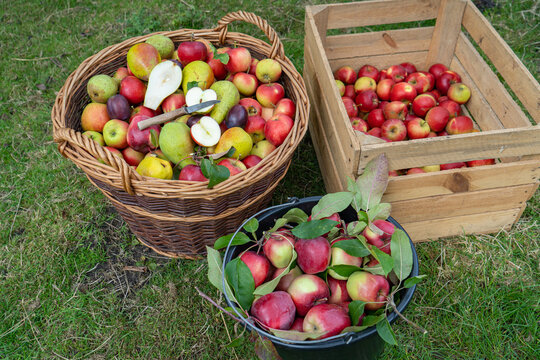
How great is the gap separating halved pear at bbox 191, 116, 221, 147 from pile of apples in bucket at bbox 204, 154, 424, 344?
0.47m

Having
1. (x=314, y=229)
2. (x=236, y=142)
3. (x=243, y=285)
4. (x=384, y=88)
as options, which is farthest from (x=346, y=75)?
(x=243, y=285)

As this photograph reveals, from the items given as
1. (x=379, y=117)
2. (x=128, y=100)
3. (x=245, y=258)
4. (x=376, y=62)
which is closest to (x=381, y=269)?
(x=245, y=258)

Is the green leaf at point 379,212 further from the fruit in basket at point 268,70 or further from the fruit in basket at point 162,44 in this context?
the fruit in basket at point 162,44

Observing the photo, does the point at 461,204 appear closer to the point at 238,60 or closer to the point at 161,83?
the point at 238,60

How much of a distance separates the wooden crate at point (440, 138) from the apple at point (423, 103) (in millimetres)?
251

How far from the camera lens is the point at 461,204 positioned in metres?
2.02

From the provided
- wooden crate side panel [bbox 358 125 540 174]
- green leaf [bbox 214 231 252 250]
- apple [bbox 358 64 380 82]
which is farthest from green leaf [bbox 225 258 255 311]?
apple [bbox 358 64 380 82]

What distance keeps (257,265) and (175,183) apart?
437mm

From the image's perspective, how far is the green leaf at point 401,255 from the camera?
1490 mm

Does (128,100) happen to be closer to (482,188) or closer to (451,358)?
(482,188)

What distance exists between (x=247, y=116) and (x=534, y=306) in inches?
60.3

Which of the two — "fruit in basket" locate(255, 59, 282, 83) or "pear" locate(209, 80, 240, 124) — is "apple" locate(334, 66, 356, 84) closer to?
"fruit in basket" locate(255, 59, 282, 83)

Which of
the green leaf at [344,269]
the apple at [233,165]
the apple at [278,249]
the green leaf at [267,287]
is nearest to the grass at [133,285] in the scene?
the green leaf at [267,287]

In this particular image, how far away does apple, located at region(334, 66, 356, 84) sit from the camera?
8.70ft
